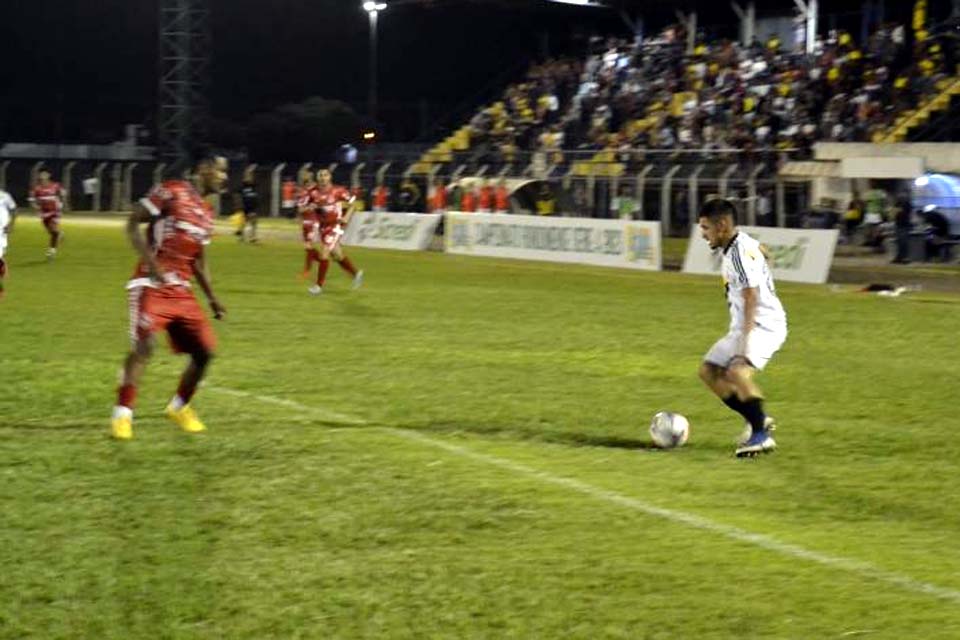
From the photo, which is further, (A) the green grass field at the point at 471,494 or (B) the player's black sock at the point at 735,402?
(B) the player's black sock at the point at 735,402

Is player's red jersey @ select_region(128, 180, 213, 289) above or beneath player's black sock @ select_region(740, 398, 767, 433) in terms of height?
above

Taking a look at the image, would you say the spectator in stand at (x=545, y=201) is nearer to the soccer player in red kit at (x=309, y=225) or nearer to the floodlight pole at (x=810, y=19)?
the floodlight pole at (x=810, y=19)

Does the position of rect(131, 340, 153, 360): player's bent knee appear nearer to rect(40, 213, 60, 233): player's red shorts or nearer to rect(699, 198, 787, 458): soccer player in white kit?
rect(699, 198, 787, 458): soccer player in white kit

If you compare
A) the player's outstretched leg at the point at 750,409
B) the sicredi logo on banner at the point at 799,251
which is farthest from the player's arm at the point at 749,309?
the sicredi logo on banner at the point at 799,251

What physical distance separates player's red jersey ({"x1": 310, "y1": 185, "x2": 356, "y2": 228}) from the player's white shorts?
14836 millimetres

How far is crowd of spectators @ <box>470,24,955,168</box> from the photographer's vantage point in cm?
4212

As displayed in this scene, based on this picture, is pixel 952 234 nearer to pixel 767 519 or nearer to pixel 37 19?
pixel 767 519

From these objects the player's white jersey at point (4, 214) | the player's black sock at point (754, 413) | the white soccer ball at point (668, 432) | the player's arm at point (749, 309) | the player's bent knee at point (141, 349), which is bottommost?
the white soccer ball at point (668, 432)

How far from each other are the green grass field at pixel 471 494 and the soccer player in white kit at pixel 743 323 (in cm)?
35

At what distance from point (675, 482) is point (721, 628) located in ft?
10.4

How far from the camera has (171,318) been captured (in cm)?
1048

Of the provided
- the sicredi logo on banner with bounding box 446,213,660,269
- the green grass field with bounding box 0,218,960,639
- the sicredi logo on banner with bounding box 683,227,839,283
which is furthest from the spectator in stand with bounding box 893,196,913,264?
→ the green grass field with bounding box 0,218,960,639

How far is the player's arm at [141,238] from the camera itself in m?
10.2

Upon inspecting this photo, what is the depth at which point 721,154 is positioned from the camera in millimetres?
43156
